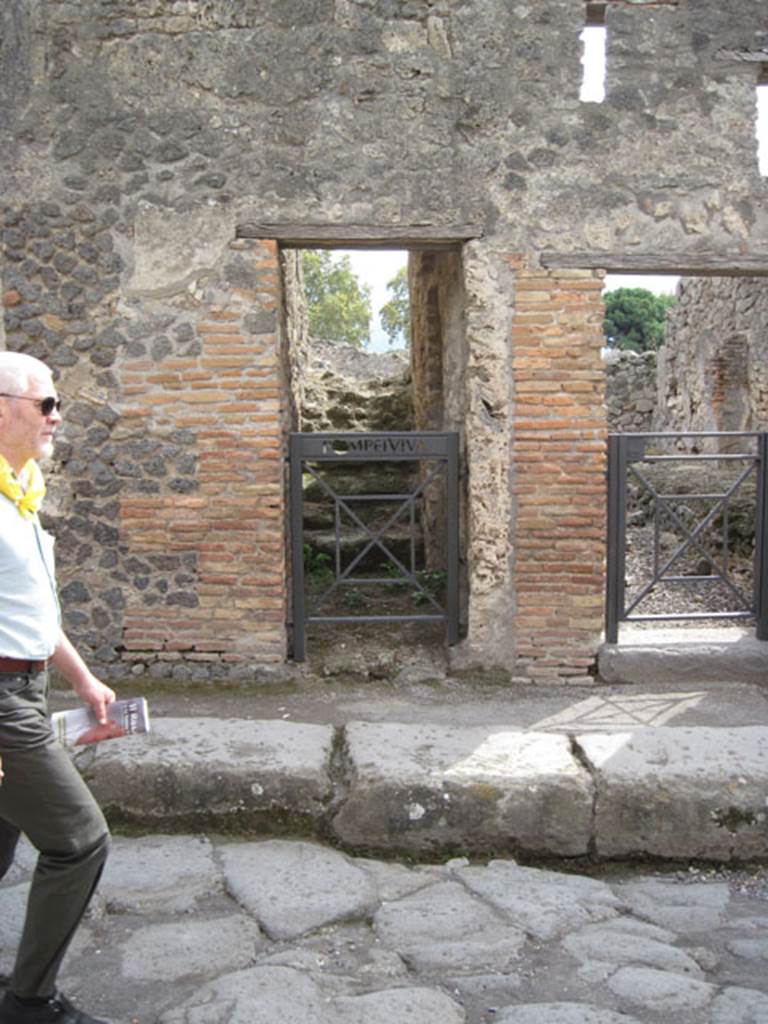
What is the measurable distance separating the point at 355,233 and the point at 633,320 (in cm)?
3024

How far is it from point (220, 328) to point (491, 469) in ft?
5.69

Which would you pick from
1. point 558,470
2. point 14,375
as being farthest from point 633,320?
point 14,375

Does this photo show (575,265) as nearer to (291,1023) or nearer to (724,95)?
(724,95)

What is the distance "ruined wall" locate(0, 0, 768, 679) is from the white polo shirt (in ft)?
10.1

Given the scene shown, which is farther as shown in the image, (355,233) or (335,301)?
(335,301)

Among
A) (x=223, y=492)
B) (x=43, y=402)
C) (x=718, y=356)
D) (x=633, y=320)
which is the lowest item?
(x=223, y=492)

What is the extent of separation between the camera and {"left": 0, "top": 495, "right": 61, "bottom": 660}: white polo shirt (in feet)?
8.24

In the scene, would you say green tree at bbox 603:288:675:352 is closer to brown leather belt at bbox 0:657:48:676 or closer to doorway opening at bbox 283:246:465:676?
doorway opening at bbox 283:246:465:676

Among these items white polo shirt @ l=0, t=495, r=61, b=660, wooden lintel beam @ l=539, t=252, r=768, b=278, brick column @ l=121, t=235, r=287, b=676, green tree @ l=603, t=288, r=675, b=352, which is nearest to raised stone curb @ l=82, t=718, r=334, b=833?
white polo shirt @ l=0, t=495, r=61, b=660

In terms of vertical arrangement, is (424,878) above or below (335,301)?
below

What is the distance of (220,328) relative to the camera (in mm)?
5613

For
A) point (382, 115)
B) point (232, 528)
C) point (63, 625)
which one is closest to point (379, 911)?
point (232, 528)

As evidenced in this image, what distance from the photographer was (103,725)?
9.42 feet

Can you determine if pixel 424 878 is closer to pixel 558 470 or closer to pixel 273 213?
pixel 558 470
